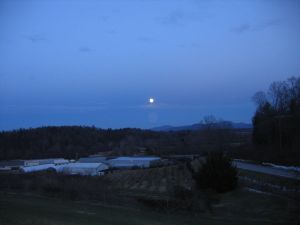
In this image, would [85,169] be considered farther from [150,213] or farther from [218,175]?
[150,213]

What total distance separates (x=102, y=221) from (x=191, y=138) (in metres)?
134

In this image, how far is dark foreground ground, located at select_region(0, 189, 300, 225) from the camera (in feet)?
67.7

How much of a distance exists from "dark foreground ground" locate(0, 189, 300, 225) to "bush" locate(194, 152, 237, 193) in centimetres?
123

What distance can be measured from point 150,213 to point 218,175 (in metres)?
14.5

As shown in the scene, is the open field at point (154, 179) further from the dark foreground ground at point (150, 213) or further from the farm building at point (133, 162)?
the dark foreground ground at point (150, 213)

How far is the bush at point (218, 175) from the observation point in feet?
137

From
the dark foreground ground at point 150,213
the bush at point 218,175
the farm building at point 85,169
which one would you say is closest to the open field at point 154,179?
the farm building at point 85,169

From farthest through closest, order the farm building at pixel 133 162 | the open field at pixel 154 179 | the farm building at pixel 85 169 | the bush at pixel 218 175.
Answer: the farm building at pixel 133 162 < the farm building at pixel 85 169 < the open field at pixel 154 179 < the bush at pixel 218 175

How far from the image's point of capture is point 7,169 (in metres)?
A: 110

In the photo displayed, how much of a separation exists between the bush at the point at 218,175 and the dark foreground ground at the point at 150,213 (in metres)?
1.23

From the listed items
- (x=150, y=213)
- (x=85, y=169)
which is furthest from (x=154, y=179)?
(x=150, y=213)

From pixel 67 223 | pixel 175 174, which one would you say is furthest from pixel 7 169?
pixel 67 223

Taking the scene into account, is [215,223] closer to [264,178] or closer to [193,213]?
[193,213]

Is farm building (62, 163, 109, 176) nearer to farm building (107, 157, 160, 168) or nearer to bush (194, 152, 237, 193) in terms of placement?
farm building (107, 157, 160, 168)
